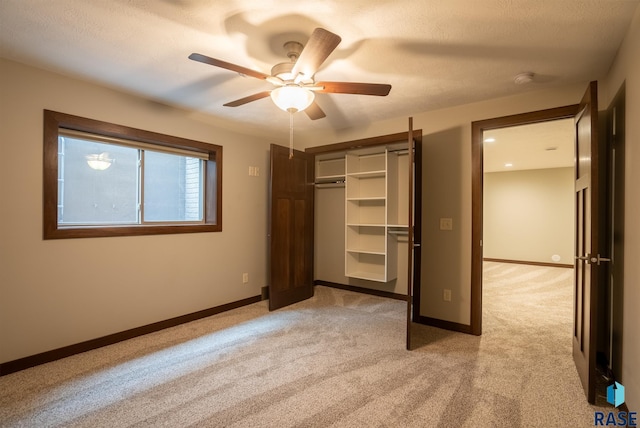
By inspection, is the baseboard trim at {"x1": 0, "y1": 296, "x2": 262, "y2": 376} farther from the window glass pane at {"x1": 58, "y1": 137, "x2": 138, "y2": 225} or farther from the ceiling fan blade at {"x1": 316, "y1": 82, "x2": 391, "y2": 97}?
the ceiling fan blade at {"x1": 316, "y1": 82, "x2": 391, "y2": 97}

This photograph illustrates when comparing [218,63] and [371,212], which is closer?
[218,63]

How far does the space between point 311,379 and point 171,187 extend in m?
2.55

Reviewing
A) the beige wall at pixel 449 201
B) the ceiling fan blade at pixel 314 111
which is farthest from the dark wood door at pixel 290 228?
the beige wall at pixel 449 201

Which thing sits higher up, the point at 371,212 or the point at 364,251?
the point at 371,212

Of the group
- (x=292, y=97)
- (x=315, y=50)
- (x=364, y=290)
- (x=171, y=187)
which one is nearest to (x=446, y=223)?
(x=364, y=290)

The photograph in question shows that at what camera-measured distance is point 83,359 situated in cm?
247

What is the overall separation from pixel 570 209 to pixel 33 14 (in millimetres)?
8759

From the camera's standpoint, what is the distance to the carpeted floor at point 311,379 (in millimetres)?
1782

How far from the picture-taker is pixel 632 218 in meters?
1.76

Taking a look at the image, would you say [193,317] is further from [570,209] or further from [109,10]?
[570,209]

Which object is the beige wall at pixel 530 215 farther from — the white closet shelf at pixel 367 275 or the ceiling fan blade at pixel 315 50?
the ceiling fan blade at pixel 315 50

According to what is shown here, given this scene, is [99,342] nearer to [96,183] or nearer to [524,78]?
[96,183]

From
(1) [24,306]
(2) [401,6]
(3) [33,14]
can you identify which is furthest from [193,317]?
(2) [401,6]

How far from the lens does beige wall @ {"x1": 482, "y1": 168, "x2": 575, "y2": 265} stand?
6.75 meters
